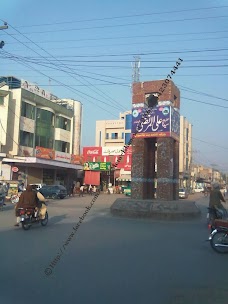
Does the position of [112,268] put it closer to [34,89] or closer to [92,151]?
[34,89]

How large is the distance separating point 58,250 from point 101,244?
1362 mm

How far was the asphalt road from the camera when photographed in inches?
210

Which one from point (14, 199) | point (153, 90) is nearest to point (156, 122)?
point (153, 90)

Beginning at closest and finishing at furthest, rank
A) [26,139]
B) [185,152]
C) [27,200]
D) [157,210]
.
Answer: [27,200] → [157,210] → [26,139] → [185,152]

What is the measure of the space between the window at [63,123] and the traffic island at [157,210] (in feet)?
111

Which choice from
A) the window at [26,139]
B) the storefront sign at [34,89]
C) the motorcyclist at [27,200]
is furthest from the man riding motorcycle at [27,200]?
the storefront sign at [34,89]

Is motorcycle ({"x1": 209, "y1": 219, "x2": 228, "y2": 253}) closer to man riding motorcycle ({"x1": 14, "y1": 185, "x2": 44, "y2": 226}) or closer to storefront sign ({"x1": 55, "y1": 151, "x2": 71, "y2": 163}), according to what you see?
man riding motorcycle ({"x1": 14, "y1": 185, "x2": 44, "y2": 226})

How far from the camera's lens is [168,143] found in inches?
709

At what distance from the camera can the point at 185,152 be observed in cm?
8412

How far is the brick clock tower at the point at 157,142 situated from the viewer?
18.0 metres

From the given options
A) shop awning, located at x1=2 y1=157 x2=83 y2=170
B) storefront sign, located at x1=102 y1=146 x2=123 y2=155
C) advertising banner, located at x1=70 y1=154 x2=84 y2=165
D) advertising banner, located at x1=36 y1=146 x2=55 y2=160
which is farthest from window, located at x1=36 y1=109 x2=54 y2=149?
storefront sign, located at x1=102 y1=146 x2=123 y2=155

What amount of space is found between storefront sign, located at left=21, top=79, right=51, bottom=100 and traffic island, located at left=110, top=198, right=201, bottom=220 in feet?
98.5

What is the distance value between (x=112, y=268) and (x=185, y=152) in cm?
7898

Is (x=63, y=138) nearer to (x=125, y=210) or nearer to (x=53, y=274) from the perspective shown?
(x=125, y=210)
